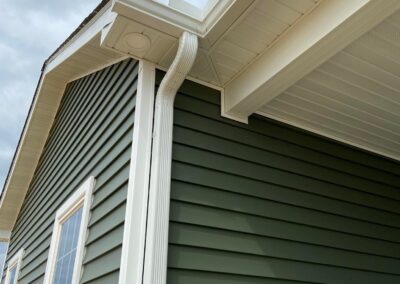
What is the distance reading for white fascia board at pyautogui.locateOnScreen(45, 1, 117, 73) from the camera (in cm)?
266

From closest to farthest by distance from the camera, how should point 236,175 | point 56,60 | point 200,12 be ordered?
point 200,12
point 236,175
point 56,60

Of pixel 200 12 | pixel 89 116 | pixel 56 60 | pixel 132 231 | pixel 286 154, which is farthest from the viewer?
pixel 56 60

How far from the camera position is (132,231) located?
75.7 inches

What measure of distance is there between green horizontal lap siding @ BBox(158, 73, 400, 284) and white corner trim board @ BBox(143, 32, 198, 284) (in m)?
0.09

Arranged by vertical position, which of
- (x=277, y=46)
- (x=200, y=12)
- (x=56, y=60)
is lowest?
(x=277, y=46)

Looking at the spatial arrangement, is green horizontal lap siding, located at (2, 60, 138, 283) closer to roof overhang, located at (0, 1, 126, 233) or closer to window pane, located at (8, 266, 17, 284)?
roof overhang, located at (0, 1, 126, 233)

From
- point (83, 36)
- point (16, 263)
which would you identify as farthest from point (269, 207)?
point (16, 263)

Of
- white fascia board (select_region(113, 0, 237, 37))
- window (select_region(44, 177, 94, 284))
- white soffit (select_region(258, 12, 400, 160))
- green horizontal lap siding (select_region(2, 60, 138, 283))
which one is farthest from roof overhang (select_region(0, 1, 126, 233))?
white soffit (select_region(258, 12, 400, 160))

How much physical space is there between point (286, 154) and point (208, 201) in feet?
2.77

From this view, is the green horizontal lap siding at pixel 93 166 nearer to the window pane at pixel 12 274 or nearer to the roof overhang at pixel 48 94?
the roof overhang at pixel 48 94

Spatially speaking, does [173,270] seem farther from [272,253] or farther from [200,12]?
[200,12]

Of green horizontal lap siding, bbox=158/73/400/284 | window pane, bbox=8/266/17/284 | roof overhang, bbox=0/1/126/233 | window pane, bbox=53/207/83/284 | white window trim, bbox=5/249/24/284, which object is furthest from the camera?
window pane, bbox=8/266/17/284

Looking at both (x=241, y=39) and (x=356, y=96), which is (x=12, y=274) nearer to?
(x=241, y=39)

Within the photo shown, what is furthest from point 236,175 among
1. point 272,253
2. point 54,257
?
point 54,257
